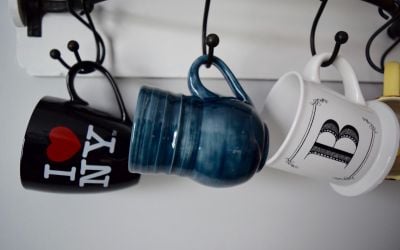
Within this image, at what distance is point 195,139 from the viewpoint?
0.27 metres

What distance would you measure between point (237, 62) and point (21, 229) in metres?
0.41

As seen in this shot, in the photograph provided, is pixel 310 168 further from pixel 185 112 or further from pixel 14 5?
pixel 14 5

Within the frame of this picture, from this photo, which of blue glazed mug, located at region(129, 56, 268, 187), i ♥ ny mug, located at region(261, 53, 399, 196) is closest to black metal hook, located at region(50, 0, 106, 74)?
blue glazed mug, located at region(129, 56, 268, 187)

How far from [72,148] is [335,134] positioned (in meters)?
0.29

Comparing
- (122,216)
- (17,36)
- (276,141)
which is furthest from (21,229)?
(276,141)

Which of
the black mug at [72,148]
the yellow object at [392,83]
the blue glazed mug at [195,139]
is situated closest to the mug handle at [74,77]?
the black mug at [72,148]

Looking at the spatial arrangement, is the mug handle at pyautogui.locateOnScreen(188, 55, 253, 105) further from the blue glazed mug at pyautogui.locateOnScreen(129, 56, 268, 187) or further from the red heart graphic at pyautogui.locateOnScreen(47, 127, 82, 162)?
the red heart graphic at pyautogui.locateOnScreen(47, 127, 82, 162)

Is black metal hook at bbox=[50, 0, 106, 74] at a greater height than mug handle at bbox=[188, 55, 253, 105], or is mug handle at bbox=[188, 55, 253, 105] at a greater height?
black metal hook at bbox=[50, 0, 106, 74]

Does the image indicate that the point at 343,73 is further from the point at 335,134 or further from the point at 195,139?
the point at 195,139

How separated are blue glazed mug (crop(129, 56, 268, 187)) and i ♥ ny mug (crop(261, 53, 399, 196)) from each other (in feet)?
0.19

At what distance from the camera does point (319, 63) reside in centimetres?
33

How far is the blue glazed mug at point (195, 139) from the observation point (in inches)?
10.4

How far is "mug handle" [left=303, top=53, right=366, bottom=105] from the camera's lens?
1.10 ft

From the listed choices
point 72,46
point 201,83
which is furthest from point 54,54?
point 201,83
